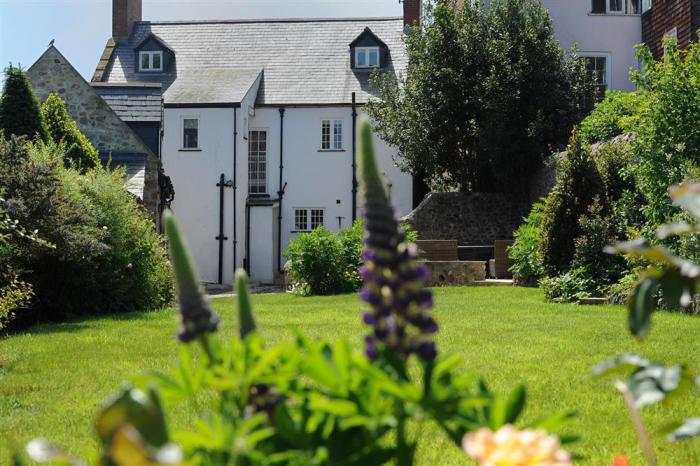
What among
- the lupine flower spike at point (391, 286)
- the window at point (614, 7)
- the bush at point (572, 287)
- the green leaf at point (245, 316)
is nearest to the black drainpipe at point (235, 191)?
the window at point (614, 7)

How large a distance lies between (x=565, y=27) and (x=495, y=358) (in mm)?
22638

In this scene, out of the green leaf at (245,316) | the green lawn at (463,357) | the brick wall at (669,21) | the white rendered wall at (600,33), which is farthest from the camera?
the white rendered wall at (600,33)

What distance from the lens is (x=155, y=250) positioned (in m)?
17.0

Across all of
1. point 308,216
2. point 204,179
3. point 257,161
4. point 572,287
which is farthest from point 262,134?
point 572,287

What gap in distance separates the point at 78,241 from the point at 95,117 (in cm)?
1076

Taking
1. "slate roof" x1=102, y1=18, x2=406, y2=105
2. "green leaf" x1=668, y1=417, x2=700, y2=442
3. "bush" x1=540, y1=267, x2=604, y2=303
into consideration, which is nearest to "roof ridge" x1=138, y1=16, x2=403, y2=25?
"slate roof" x1=102, y1=18, x2=406, y2=105

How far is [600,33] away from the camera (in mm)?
28922

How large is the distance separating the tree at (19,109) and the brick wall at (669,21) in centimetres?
1505

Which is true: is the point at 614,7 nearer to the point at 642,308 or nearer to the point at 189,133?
the point at 189,133

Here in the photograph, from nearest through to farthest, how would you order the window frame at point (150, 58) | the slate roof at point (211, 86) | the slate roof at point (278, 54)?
the slate roof at point (211, 86) < the slate roof at point (278, 54) < the window frame at point (150, 58)

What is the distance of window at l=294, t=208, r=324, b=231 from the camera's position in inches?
1300

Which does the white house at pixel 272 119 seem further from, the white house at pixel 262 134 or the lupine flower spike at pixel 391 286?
the lupine flower spike at pixel 391 286

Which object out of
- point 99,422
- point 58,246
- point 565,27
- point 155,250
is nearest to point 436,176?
point 565,27

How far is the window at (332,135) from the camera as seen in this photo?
33094 mm
